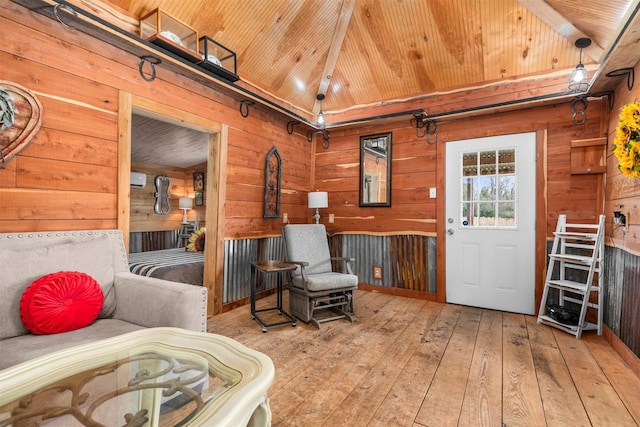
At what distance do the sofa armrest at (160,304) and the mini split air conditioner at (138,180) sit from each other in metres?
4.00

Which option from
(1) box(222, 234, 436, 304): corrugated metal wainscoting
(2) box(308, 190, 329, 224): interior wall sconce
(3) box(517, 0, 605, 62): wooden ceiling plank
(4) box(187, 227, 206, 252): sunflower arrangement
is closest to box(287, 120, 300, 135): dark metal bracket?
(2) box(308, 190, 329, 224): interior wall sconce

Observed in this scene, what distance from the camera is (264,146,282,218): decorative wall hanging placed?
3801 mm

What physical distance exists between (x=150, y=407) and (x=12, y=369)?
0.48 m

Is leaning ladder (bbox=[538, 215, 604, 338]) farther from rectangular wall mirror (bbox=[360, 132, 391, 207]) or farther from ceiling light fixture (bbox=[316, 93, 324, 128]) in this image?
ceiling light fixture (bbox=[316, 93, 324, 128])

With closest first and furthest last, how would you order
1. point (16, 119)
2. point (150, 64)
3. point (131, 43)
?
point (16, 119), point (131, 43), point (150, 64)

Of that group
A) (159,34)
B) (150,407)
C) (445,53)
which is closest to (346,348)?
(150,407)

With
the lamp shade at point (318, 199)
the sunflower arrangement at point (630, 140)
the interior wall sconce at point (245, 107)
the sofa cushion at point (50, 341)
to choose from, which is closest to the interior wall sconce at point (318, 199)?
the lamp shade at point (318, 199)

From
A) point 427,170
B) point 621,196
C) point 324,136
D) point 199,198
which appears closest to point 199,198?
point 199,198

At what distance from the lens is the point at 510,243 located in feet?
11.1

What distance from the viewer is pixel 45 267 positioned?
5.55 ft

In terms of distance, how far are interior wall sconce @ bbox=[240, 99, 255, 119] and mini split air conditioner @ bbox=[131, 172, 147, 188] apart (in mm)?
2904

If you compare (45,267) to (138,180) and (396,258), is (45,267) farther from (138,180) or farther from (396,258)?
(138,180)

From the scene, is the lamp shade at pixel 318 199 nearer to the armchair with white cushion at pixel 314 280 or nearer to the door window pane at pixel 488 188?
the armchair with white cushion at pixel 314 280

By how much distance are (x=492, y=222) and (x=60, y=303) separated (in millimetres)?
3750
